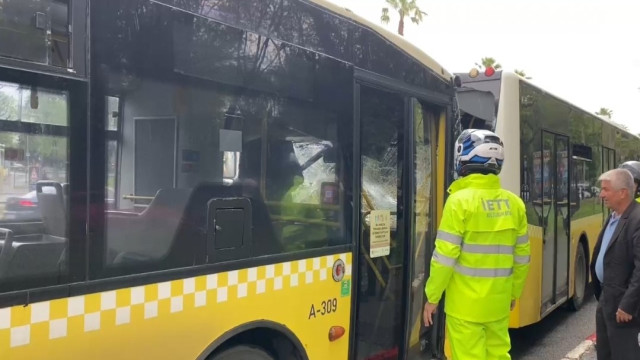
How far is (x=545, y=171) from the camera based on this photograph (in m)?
6.17

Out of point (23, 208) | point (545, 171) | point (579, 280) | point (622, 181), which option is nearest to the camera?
point (23, 208)

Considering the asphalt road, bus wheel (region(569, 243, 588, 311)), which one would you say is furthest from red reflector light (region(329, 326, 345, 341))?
bus wheel (region(569, 243, 588, 311))

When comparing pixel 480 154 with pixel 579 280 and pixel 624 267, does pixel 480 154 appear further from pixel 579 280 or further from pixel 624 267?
pixel 579 280

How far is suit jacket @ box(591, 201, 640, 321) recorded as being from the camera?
3.57m

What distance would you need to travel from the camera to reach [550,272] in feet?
20.8

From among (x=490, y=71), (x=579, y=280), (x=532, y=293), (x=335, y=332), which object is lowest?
(x=579, y=280)

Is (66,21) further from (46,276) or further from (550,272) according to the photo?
(550,272)

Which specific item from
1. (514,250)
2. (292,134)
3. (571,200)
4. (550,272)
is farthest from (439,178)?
Result: (571,200)

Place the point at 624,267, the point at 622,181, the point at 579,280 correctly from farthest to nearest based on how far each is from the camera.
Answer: the point at 579,280, the point at 622,181, the point at 624,267

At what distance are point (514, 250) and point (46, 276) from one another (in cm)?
261

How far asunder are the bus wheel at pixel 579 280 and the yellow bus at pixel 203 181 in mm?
4673

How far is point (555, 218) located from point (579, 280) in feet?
6.65

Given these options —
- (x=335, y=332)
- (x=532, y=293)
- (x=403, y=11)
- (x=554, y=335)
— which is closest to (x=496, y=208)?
(x=335, y=332)

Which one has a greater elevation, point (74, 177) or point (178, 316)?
point (74, 177)
